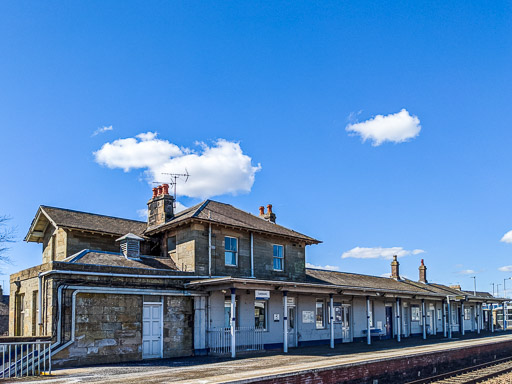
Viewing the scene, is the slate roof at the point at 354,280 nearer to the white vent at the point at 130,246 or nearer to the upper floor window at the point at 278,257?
the upper floor window at the point at 278,257

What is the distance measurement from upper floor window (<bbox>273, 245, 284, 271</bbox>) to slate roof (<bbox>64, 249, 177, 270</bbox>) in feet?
15.7

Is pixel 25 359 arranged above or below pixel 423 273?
below

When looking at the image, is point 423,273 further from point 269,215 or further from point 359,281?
point 269,215

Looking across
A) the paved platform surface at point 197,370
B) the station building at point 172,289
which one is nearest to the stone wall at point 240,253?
the station building at point 172,289

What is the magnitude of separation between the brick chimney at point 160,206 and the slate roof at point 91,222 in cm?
98

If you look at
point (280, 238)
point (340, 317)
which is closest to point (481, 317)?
point (340, 317)

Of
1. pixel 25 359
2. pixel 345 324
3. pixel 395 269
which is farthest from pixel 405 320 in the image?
pixel 25 359

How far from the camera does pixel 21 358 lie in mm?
12664

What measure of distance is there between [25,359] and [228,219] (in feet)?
30.5

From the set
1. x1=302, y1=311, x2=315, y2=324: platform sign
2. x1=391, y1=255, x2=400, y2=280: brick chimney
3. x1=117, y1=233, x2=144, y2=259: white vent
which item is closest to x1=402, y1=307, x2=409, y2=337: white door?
x1=391, y1=255, x2=400, y2=280: brick chimney

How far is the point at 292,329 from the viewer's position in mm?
21828

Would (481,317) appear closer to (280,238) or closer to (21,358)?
(280,238)

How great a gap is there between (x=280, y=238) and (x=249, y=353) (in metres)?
5.71

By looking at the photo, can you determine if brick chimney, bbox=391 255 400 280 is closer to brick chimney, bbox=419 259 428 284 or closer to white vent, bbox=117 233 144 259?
brick chimney, bbox=419 259 428 284
